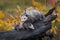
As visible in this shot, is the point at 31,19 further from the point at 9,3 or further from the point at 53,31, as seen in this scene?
the point at 9,3

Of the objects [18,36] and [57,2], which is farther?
[57,2]

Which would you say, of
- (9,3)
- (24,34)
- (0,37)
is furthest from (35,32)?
(9,3)

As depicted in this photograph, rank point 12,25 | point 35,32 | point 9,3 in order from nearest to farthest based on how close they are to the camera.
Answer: point 35,32
point 12,25
point 9,3

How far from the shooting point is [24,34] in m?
2.61

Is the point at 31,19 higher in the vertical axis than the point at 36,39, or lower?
higher

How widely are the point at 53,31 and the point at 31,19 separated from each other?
437 millimetres

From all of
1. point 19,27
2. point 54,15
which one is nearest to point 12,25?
point 19,27

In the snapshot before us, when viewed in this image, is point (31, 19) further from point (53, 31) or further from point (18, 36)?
point (53, 31)

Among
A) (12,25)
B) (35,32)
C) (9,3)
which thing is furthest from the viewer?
(9,3)

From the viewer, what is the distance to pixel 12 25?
294 cm

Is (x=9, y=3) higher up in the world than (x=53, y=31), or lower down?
lower down

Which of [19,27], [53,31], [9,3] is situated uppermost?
[19,27]

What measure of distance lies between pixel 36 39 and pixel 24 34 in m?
0.14

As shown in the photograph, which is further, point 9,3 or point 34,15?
point 9,3
